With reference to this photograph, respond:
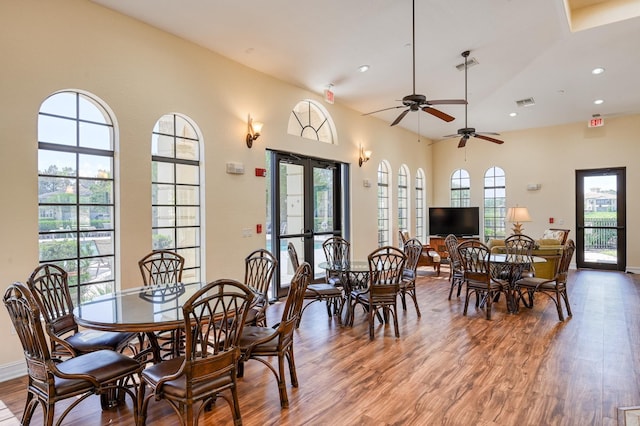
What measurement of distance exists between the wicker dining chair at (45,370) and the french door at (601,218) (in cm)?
1010

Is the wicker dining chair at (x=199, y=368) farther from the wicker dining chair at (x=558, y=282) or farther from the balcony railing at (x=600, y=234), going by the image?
the balcony railing at (x=600, y=234)

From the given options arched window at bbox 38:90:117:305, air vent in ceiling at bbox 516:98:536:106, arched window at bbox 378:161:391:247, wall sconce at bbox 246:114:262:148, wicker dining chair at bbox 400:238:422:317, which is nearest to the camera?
arched window at bbox 38:90:117:305

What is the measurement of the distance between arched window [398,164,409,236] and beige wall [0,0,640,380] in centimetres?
131

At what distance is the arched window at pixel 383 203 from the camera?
8695 mm

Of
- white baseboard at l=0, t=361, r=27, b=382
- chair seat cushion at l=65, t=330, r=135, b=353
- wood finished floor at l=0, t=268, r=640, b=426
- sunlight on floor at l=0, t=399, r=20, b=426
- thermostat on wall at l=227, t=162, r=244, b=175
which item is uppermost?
thermostat on wall at l=227, t=162, r=244, b=175

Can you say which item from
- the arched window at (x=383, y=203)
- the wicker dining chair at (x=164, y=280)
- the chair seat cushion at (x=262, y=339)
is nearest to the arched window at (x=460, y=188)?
the arched window at (x=383, y=203)

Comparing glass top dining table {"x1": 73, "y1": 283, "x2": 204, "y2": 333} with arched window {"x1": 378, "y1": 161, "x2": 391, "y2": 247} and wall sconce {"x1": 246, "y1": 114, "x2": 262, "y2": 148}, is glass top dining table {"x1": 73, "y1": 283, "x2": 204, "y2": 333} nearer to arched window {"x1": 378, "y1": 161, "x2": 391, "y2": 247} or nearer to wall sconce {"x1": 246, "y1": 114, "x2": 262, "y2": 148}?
wall sconce {"x1": 246, "y1": 114, "x2": 262, "y2": 148}

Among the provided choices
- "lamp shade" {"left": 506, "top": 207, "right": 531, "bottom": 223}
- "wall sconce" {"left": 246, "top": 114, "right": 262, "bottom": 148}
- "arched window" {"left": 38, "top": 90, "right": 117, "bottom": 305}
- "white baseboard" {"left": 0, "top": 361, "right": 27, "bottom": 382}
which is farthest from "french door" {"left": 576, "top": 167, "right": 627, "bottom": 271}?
"white baseboard" {"left": 0, "top": 361, "right": 27, "bottom": 382}

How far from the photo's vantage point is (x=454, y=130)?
9859 millimetres

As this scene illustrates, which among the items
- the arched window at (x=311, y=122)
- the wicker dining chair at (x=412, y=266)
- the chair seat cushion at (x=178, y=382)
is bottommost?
the chair seat cushion at (x=178, y=382)

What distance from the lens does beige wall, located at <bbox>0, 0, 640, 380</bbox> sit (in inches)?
129

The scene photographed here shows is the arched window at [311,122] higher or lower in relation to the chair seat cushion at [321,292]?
higher

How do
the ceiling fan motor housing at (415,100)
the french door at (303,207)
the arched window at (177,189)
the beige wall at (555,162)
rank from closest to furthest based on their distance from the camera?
the ceiling fan motor housing at (415,100), the arched window at (177,189), the french door at (303,207), the beige wall at (555,162)

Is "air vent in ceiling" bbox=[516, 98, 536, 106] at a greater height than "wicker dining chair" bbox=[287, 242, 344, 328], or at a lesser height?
greater
